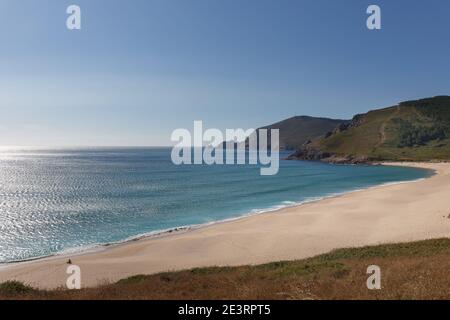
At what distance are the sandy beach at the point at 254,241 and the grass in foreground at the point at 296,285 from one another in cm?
788

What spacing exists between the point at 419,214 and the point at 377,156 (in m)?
148

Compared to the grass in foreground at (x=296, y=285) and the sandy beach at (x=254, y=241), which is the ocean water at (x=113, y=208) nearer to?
the sandy beach at (x=254, y=241)

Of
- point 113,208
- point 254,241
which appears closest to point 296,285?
point 254,241

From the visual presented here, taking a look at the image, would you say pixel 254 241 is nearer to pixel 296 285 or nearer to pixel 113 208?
pixel 296 285

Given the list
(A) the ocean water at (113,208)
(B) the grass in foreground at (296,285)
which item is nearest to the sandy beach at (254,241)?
(A) the ocean water at (113,208)

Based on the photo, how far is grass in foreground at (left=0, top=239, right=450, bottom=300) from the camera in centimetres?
1184

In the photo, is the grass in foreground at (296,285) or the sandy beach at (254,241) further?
the sandy beach at (254,241)

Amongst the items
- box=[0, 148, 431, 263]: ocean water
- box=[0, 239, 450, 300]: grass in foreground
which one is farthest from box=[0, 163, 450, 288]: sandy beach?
box=[0, 239, 450, 300]: grass in foreground

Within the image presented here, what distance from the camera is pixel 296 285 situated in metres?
14.2

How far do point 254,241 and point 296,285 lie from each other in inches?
839

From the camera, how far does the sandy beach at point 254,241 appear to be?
2795 cm
